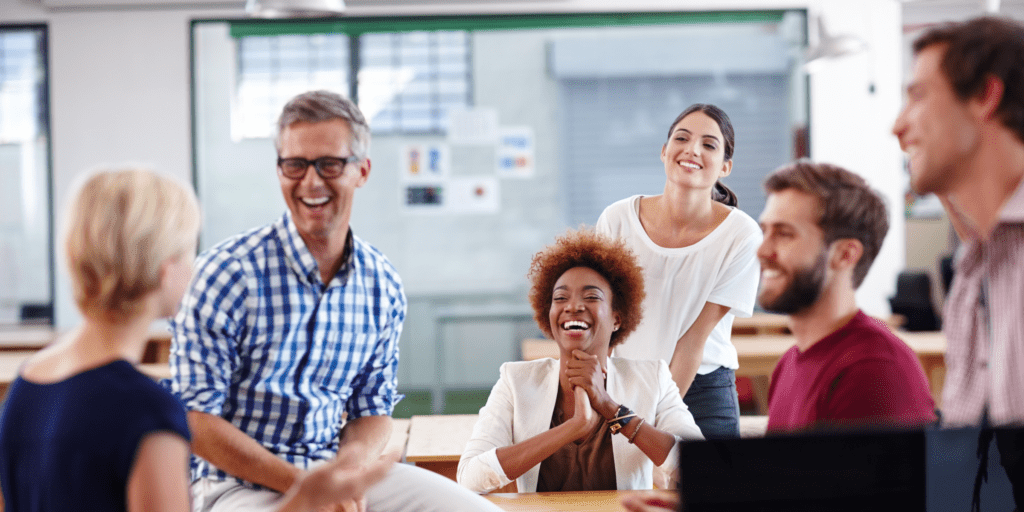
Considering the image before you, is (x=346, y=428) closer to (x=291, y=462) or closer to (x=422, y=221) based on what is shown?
(x=291, y=462)

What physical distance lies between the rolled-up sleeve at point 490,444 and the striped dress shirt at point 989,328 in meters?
1.10

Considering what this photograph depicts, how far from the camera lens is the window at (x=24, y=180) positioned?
5.88m

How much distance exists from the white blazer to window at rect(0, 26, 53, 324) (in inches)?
202

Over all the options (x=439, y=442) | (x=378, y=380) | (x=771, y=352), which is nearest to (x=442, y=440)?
(x=439, y=442)

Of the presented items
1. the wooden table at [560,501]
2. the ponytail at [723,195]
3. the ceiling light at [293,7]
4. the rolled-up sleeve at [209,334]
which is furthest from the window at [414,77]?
the wooden table at [560,501]

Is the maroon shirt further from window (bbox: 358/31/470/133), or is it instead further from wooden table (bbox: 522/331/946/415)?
window (bbox: 358/31/470/133)

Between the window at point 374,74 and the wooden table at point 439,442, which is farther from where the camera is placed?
the window at point 374,74

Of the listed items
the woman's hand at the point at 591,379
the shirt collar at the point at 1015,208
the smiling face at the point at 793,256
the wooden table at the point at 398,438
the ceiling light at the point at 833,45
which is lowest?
the wooden table at the point at 398,438

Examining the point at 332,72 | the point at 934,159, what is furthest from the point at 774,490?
the point at 332,72

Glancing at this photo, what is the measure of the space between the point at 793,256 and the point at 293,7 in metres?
3.31

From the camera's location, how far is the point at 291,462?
1927mm

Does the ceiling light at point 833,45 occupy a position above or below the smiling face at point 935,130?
above

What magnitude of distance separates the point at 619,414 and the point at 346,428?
73cm

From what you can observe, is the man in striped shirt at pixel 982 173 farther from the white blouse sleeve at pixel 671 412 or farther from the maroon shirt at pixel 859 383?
the white blouse sleeve at pixel 671 412
